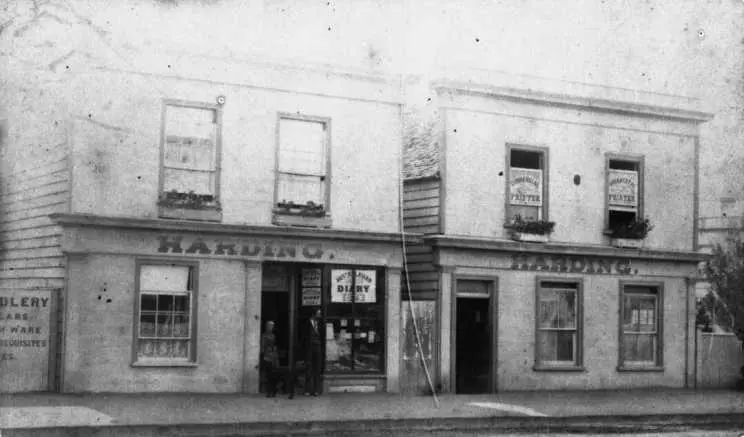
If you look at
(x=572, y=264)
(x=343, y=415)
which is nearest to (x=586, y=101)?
(x=572, y=264)

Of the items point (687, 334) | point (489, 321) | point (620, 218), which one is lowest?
point (687, 334)

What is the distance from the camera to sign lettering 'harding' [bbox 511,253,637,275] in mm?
26859

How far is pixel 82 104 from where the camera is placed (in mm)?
21266

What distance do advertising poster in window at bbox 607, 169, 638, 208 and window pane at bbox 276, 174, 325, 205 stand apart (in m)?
8.32

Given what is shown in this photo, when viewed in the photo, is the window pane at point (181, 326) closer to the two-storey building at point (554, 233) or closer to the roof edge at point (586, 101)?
the two-storey building at point (554, 233)

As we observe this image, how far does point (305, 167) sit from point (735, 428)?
10.6m

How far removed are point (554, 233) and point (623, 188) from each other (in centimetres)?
253

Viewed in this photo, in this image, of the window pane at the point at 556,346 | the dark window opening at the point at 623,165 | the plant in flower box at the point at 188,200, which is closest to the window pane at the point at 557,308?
the window pane at the point at 556,346

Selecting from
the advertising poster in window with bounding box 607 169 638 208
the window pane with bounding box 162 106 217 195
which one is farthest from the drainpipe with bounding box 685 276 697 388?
the window pane with bounding box 162 106 217 195

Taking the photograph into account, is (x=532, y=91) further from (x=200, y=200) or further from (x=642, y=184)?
(x=200, y=200)

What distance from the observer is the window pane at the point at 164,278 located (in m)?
22.3

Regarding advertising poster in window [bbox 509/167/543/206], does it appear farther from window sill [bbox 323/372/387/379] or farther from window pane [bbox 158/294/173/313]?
window pane [bbox 158/294/173/313]

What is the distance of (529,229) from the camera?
87.6ft

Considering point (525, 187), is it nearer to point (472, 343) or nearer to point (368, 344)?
point (472, 343)
